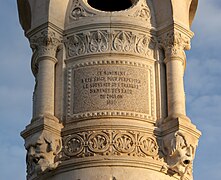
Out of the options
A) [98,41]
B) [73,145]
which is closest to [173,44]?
[98,41]

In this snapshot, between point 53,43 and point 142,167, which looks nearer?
point 142,167

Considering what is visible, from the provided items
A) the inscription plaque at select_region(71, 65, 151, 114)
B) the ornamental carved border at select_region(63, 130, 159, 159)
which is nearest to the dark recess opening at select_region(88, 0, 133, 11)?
the inscription plaque at select_region(71, 65, 151, 114)

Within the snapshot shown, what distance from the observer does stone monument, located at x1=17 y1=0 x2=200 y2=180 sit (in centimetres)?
2264

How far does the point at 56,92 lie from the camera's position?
23.8 m

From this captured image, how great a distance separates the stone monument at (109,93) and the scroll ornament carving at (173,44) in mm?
27

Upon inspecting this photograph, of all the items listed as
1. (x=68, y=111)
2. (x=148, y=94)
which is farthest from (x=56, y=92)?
(x=148, y=94)

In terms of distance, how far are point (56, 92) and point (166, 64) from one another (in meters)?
3.02

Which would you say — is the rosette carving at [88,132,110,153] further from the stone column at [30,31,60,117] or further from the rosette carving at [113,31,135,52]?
the rosette carving at [113,31,135,52]

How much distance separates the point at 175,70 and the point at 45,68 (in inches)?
135

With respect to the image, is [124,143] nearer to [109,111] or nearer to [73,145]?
[109,111]

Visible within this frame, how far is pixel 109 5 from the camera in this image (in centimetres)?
2627

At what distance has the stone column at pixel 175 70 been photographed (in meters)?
23.4

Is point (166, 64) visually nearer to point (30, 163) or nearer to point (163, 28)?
point (163, 28)

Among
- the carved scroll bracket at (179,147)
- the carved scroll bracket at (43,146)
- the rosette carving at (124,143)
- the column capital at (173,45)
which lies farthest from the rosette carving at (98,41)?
the carved scroll bracket at (179,147)
